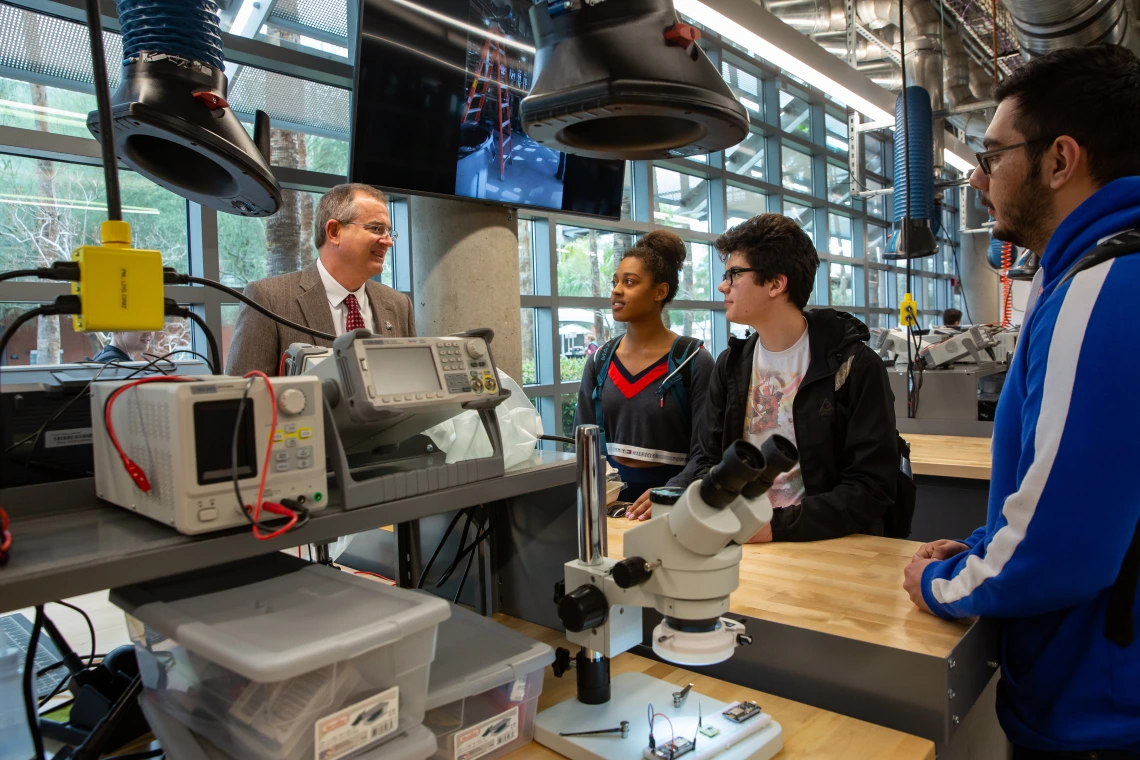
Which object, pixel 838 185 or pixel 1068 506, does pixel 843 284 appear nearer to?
pixel 838 185

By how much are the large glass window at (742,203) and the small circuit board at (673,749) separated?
6.33m

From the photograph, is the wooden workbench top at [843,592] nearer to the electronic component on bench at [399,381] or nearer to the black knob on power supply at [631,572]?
the black knob on power supply at [631,572]

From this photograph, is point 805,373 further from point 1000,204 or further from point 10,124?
point 10,124

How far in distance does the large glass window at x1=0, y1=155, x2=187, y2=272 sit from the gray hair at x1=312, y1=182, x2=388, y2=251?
0.83 m

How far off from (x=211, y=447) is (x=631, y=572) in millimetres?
516

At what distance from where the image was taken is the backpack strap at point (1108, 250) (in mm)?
985

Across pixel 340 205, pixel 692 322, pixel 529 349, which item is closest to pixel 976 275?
pixel 692 322

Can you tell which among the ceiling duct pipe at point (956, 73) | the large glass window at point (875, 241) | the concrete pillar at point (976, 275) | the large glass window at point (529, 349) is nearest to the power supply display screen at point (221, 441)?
the large glass window at point (529, 349)

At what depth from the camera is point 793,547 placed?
1.62 meters

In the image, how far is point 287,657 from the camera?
27.2 inches

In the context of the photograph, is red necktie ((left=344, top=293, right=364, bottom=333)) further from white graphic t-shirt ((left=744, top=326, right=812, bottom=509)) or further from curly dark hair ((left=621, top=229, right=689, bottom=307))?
white graphic t-shirt ((left=744, top=326, right=812, bottom=509))

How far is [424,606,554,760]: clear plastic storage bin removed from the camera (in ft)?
3.11

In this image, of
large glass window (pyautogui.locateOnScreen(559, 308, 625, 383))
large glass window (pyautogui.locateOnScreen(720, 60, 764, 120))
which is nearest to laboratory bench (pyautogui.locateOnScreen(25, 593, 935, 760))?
large glass window (pyautogui.locateOnScreen(559, 308, 625, 383))

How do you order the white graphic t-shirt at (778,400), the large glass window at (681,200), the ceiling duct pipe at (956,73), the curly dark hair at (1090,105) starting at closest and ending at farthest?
the curly dark hair at (1090,105)
the white graphic t-shirt at (778,400)
the large glass window at (681,200)
the ceiling duct pipe at (956,73)
